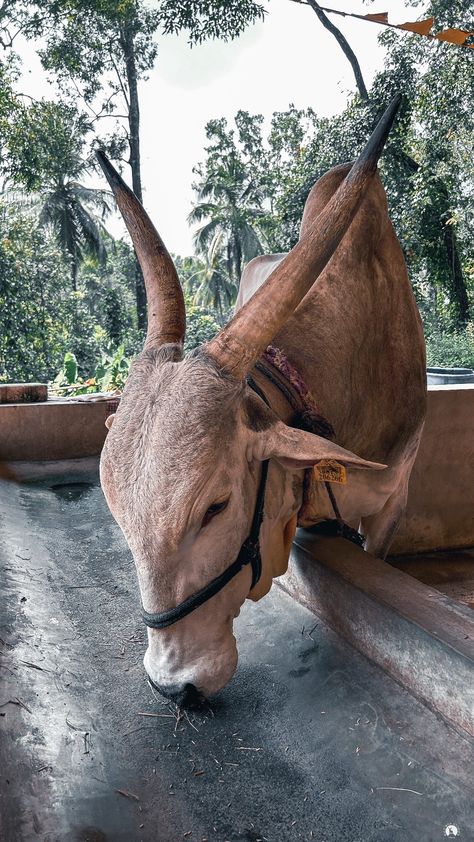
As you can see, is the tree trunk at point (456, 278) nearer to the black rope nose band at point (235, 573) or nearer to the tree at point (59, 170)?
the tree at point (59, 170)

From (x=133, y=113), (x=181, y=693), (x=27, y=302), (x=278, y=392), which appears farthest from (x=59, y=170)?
(x=181, y=693)

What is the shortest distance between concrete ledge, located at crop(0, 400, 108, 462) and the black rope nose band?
313 centimetres

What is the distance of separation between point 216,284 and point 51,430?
67.3 feet

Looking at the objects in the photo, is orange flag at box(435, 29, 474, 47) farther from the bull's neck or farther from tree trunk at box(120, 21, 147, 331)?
tree trunk at box(120, 21, 147, 331)

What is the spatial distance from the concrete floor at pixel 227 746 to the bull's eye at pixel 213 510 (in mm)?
581

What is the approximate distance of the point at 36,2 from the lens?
12.2 meters

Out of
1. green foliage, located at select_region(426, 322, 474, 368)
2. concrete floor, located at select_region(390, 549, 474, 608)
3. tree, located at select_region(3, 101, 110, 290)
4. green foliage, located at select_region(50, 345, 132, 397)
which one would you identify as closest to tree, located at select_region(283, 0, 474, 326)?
green foliage, located at select_region(426, 322, 474, 368)

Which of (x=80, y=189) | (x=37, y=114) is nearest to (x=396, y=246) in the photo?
(x=37, y=114)

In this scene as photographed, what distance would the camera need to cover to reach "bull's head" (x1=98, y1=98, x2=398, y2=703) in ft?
5.31

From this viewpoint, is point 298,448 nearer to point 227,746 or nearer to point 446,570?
point 227,746

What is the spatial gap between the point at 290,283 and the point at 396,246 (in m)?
1.43

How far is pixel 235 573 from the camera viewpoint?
1784mm

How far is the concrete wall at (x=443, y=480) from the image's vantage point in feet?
15.3

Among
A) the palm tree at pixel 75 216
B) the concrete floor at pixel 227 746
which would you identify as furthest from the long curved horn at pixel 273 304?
the palm tree at pixel 75 216
